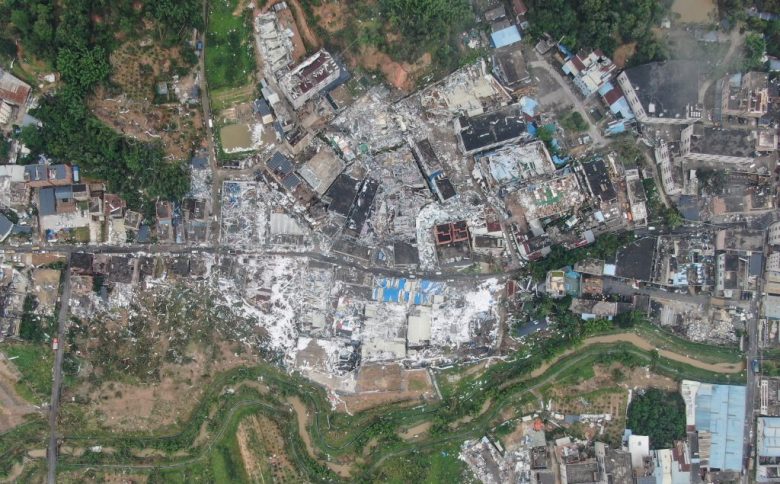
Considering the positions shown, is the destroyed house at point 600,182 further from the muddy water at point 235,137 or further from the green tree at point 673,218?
the muddy water at point 235,137

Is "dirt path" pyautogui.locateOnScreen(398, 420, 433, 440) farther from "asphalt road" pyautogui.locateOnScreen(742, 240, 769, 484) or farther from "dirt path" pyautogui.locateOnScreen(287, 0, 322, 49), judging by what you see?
"dirt path" pyautogui.locateOnScreen(287, 0, 322, 49)

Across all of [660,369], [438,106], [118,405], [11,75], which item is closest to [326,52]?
[438,106]

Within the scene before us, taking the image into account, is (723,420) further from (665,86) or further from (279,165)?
(279,165)

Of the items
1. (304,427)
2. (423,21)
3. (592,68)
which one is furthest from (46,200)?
(592,68)

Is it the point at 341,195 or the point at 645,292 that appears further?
the point at 645,292

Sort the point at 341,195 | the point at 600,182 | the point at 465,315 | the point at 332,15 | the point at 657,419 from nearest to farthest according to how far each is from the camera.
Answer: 1. the point at 332,15
2. the point at 600,182
3. the point at 657,419
4. the point at 341,195
5. the point at 465,315

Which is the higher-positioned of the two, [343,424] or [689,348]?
[689,348]

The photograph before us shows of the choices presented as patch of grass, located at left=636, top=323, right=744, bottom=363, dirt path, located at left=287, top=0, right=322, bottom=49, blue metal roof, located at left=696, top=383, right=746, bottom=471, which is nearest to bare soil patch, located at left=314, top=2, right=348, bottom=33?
dirt path, located at left=287, top=0, right=322, bottom=49

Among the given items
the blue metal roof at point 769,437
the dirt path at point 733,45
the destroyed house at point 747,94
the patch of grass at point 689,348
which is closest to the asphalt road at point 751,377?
the blue metal roof at point 769,437
